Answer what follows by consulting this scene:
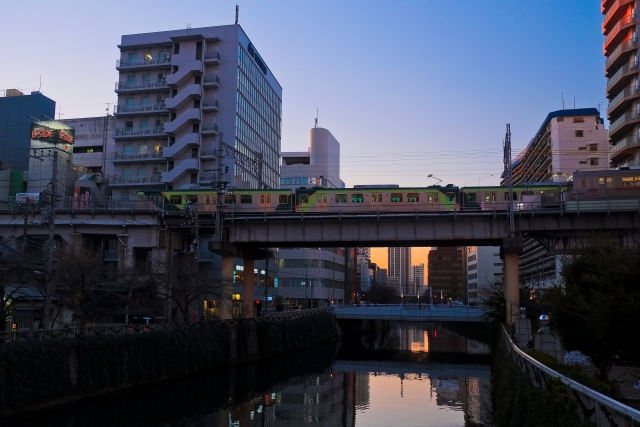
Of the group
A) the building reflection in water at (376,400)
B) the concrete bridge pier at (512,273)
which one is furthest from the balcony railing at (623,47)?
the building reflection in water at (376,400)

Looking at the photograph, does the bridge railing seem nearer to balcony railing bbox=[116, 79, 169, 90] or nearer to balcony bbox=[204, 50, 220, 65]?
balcony bbox=[204, 50, 220, 65]

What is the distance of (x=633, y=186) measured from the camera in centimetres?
5512

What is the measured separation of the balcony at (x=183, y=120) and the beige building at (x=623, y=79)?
5282cm

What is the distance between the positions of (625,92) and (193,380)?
2297 inches

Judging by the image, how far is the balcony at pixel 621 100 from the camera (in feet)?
229

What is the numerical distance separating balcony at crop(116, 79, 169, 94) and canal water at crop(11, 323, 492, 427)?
51.3 metres

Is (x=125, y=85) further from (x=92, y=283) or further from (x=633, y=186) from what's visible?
(x=633, y=186)

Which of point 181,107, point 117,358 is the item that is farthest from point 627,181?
point 181,107

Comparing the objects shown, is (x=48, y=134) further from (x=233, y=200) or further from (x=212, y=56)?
(x=233, y=200)

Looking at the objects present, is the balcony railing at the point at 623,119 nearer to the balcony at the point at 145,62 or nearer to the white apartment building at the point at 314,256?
the white apartment building at the point at 314,256

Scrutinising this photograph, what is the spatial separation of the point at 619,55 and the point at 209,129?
52066 millimetres

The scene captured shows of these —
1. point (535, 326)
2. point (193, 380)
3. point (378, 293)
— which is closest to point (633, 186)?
point (535, 326)

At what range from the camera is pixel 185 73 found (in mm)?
88188

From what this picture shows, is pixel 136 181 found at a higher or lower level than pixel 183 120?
lower
